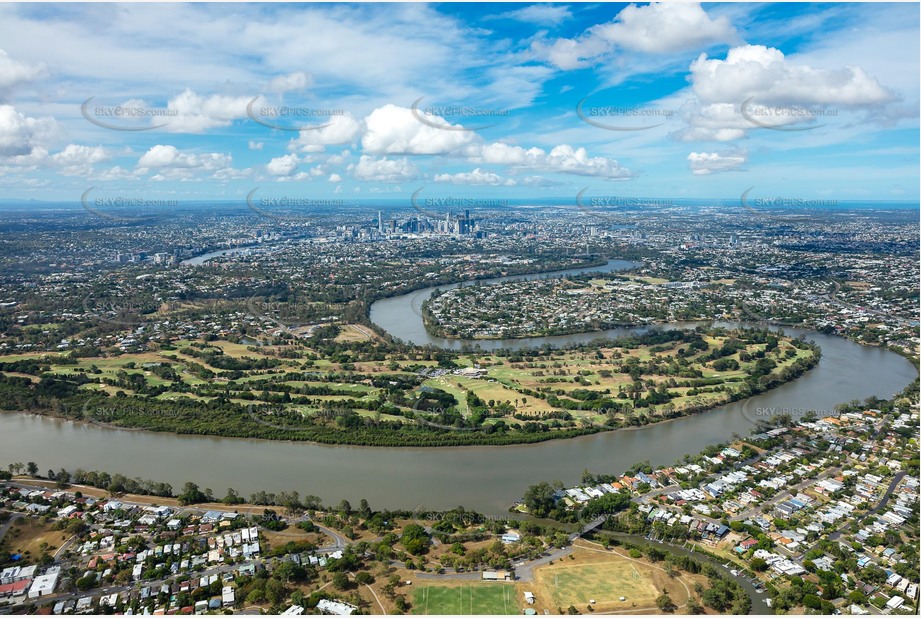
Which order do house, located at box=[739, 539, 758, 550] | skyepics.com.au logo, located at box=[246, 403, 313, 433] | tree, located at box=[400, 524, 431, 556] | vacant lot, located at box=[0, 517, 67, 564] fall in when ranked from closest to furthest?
tree, located at box=[400, 524, 431, 556]
vacant lot, located at box=[0, 517, 67, 564]
house, located at box=[739, 539, 758, 550]
skyepics.com.au logo, located at box=[246, 403, 313, 433]

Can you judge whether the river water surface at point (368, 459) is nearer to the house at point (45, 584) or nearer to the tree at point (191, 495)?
the tree at point (191, 495)

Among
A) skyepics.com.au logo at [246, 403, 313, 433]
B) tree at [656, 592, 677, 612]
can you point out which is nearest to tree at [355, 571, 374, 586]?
tree at [656, 592, 677, 612]

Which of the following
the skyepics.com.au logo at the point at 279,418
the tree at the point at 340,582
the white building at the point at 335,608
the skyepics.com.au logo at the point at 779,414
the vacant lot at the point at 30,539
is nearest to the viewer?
the white building at the point at 335,608

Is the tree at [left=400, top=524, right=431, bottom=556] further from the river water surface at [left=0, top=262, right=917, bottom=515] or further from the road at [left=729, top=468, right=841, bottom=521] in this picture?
the road at [left=729, top=468, right=841, bottom=521]

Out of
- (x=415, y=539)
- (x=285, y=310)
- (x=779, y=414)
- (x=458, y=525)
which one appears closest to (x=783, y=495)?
(x=779, y=414)

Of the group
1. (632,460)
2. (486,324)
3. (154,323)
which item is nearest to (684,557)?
(632,460)

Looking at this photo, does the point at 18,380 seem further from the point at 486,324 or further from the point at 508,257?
the point at 508,257

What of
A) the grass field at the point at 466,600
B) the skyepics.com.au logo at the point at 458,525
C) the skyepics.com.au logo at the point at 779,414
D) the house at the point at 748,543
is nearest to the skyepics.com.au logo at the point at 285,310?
the skyepics.com.au logo at the point at 458,525

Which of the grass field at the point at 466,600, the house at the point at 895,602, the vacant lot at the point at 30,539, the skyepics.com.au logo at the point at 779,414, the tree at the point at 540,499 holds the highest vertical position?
the skyepics.com.au logo at the point at 779,414
